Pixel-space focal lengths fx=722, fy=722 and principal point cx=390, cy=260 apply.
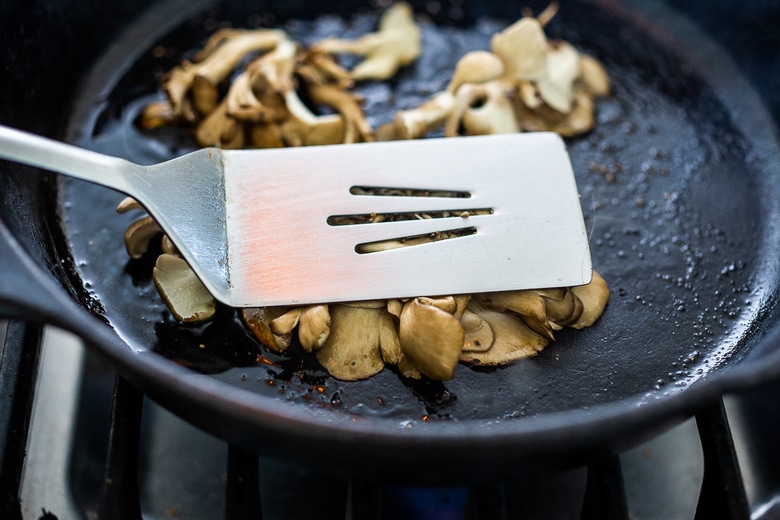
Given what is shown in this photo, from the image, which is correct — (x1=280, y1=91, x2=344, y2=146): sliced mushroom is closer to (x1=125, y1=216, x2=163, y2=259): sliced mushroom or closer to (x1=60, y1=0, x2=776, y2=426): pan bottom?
(x1=60, y1=0, x2=776, y2=426): pan bottom

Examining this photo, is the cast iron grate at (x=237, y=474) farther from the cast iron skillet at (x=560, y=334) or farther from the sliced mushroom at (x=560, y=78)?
the sliced mushroom at (x=560, y=78)

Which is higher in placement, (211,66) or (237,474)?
(211,66)

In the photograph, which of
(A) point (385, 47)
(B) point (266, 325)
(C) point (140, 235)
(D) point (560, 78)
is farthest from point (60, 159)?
(D) point (560, 78)

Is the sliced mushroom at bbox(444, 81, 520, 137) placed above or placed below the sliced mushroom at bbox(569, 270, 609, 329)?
above

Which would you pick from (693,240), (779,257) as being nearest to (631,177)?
(693,240)

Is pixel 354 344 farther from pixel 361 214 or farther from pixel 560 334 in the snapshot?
pixel 560 334

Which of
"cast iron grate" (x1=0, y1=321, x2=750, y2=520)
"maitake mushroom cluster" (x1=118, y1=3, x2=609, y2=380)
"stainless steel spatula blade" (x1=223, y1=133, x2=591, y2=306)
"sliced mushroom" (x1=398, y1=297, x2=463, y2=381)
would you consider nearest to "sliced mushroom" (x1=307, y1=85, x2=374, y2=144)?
"maitake mushroom cluster" (x1=118, y1=3, x2=609, y2=380)
